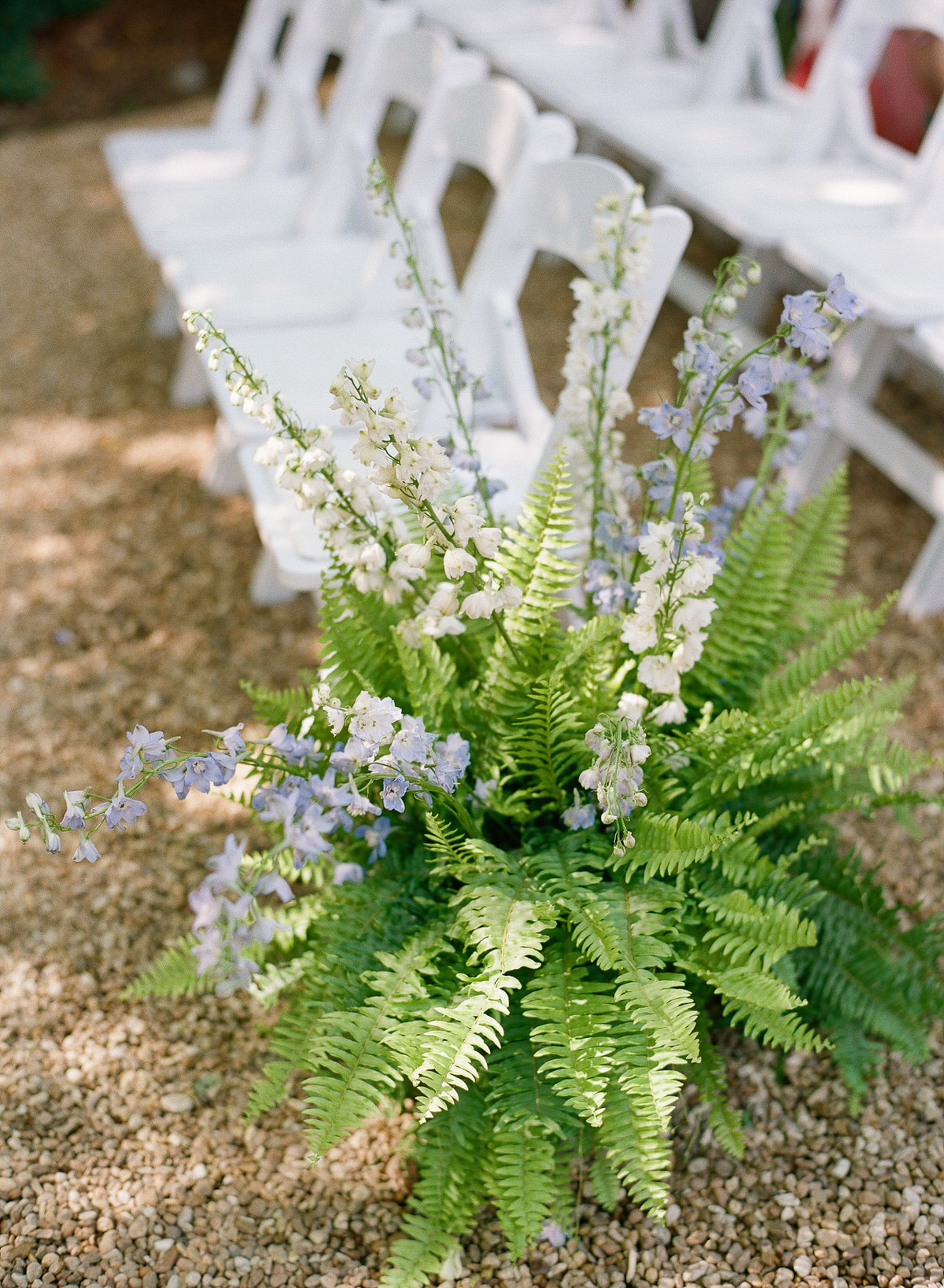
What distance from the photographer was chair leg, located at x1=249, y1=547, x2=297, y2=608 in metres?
2.97

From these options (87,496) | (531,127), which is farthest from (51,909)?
(531,127)

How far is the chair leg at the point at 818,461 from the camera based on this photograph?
3.16 m


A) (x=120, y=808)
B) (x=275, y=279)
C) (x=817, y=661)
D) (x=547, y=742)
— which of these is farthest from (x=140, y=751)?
(x=275, y=279)

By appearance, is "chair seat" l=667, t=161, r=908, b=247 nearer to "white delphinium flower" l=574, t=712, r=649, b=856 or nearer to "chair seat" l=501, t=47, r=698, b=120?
"chair seat" l=501, t=47, r=698, b=120

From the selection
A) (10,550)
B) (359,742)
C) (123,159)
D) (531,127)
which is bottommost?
(10,550)

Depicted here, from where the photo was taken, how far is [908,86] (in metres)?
4.89

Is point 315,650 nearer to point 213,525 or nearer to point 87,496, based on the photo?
point 213,525

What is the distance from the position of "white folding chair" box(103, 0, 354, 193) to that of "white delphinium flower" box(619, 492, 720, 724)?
104 inches

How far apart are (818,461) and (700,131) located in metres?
1.29

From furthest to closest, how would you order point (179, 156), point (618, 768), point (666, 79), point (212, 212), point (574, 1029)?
point (666, 79)
point (179, 156)
point (212, 212)
point (574, 1029)
point (618, 768)

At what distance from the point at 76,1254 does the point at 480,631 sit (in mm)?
1097

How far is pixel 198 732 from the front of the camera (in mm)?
2625

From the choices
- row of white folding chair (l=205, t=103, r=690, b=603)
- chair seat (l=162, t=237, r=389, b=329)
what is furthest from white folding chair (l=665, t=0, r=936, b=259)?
chair seat (l=162, t=237, r=389, b=329)

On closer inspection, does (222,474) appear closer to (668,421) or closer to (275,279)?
(275,279)
